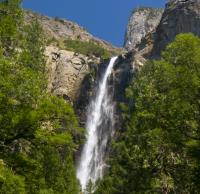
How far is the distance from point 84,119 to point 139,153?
6300 centimetres

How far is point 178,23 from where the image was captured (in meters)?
95.8

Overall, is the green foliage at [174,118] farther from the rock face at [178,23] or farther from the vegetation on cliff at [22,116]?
the rock face at [178,23]

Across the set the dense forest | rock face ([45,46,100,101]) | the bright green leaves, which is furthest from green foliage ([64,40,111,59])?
the bright green leaves

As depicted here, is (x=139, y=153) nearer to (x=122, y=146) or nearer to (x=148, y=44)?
(x=122, y=146)

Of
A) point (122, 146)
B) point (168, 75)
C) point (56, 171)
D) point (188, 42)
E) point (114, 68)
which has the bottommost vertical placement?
point (56, 171)

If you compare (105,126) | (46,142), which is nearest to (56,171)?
(46,142)

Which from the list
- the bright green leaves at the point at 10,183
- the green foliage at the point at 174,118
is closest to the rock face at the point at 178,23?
the green foliage at the point at 174,118

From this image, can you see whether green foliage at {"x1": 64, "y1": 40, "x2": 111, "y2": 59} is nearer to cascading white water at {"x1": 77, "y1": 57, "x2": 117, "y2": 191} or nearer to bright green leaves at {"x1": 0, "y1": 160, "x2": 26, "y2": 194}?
cascading white water at {"x1": 77, "y1": 57, "x2": 117, "y2": 191}

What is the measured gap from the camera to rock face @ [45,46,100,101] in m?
101

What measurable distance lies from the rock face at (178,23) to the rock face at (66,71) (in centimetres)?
1501

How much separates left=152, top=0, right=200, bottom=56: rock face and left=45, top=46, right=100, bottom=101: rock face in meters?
15.0

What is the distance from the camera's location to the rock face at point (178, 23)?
93938 millimetres

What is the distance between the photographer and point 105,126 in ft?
284

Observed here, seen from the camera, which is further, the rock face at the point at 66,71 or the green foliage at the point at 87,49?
the green foliage at the point at 87,49
